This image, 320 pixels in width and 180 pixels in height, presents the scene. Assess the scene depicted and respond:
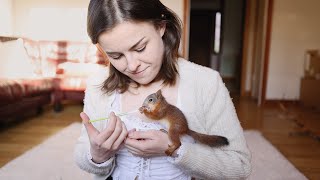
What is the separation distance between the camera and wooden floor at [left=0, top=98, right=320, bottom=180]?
8.08 feet

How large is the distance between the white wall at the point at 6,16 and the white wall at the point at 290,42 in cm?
362

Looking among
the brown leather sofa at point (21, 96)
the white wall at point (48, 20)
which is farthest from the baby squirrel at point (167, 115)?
the white wall at point (48, 20)

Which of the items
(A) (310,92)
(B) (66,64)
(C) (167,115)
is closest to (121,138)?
(C) (167,115)

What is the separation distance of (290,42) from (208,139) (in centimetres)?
444

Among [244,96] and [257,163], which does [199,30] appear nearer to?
[244,96]

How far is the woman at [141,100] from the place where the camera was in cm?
79

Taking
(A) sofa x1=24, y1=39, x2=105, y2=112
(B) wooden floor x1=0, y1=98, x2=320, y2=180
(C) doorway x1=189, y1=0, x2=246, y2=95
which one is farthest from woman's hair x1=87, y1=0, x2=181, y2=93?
(C) doorway x1=189, y1=0, x2=246, y2=95

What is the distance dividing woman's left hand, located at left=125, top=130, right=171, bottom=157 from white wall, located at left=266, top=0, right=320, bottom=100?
4398 mm

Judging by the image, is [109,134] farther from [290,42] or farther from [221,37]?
[221,37]

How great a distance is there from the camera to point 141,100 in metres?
0.96

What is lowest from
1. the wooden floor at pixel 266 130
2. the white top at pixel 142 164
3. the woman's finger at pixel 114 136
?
the wooden floor at pixel 266 130

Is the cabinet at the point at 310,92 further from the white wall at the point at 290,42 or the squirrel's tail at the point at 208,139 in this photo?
the squirrel's tail at the point at 208,139

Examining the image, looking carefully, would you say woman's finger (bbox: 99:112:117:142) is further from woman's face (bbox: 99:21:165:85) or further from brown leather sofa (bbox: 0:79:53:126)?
brown leather sofa (bbox: 0:79:53:126)

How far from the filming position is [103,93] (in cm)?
98
